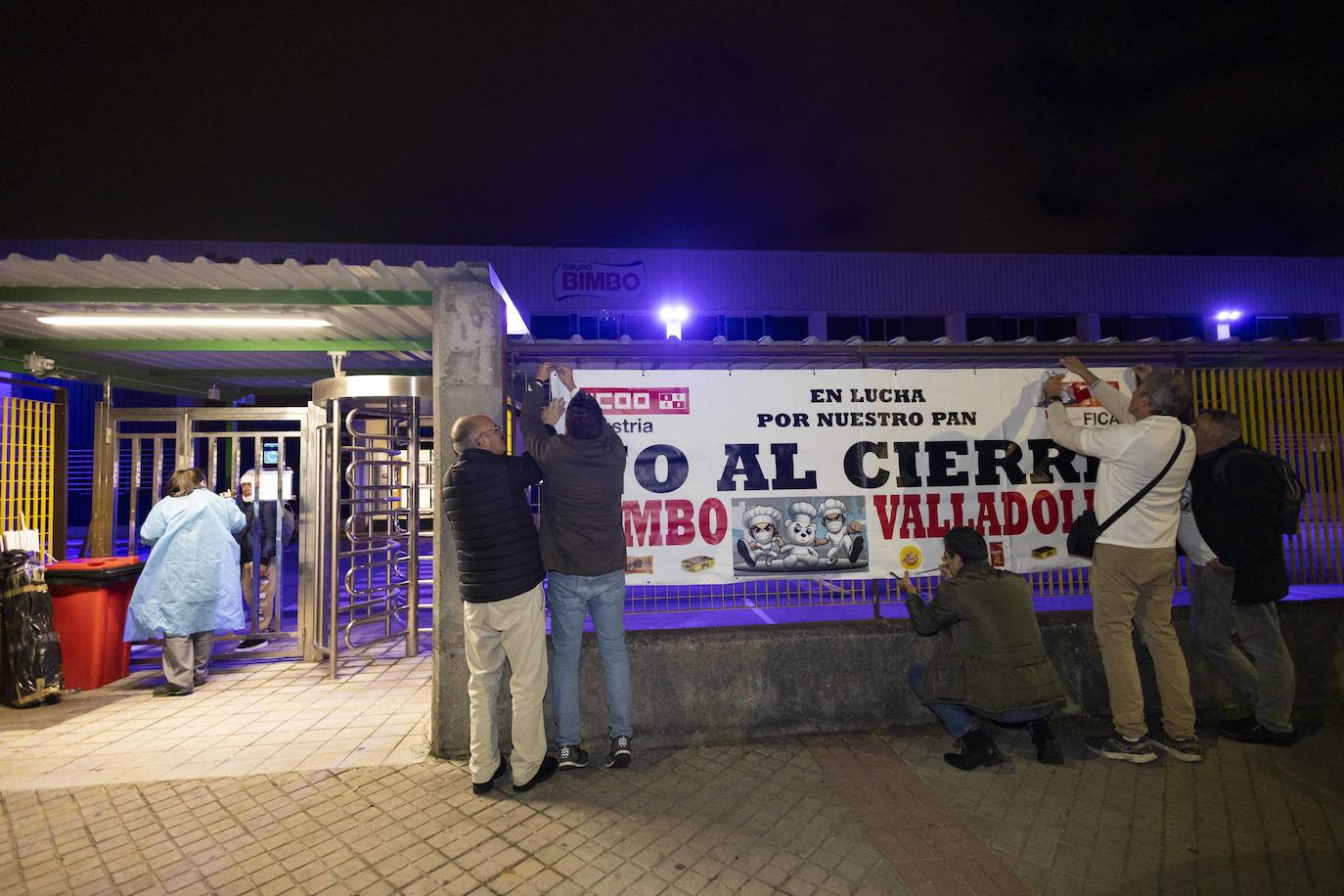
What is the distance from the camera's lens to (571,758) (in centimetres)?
388

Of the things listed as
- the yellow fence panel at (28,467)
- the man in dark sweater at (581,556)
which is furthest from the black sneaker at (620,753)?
the yellow fence panel at (28,467)

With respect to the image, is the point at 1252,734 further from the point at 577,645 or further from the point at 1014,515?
the point at 577,645

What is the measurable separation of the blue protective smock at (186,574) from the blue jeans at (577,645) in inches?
153

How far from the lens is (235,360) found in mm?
8070

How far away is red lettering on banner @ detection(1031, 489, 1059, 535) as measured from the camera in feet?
15.6

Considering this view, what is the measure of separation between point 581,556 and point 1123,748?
3.68m

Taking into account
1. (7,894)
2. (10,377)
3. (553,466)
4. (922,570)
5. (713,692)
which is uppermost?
(10,377)

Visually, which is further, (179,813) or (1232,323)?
(1232,323)

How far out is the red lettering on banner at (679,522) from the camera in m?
4.43

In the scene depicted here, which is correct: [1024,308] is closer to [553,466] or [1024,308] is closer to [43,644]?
[553,466]

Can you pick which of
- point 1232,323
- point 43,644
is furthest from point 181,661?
point 1232,323

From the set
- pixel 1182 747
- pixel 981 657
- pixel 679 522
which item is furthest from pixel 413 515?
pixel 1182 747

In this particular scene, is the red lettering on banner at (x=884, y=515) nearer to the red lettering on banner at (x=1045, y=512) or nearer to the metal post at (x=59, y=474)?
the red lettering on banner at (x=1045, y=512)

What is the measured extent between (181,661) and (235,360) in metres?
4.24
